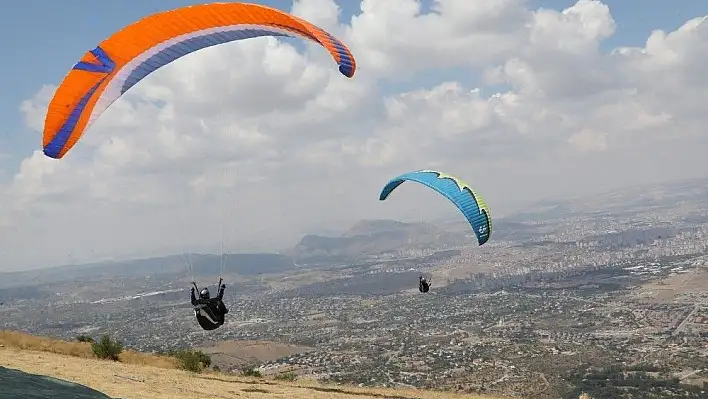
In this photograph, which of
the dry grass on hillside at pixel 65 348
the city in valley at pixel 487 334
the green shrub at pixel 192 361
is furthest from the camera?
the city in valley at pixel 487 334

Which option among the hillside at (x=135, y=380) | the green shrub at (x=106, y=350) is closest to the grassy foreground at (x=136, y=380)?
the hillside at (x=135, y=380)

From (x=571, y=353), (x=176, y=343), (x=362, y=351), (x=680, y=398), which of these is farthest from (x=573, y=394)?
(x=176, y=343)

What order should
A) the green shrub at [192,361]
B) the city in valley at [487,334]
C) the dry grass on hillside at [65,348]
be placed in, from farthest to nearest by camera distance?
the city in valley at [487,334], the green shrub at [192,361], the dry grass on hillside at [65,348]

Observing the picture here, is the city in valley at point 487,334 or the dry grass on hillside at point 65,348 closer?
the dry grass on hillside at point 65,348

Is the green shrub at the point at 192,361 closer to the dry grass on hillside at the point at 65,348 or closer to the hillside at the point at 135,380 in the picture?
the dry grass on hillside at the point at 65,348

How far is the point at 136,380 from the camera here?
18.8 m

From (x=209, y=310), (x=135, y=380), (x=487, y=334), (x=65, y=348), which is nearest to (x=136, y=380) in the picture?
(x=135, y=380)

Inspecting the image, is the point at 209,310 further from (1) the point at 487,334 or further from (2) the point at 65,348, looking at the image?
(1) the point at 487,334

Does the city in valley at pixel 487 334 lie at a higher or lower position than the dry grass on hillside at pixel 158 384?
lower

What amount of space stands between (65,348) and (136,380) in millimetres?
10633

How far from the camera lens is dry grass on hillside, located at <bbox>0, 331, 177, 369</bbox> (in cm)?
2557

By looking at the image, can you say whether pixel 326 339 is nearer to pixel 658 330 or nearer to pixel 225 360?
pixel 225 360

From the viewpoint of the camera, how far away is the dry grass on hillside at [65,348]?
25.6 metres

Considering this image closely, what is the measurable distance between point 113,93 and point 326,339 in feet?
332
